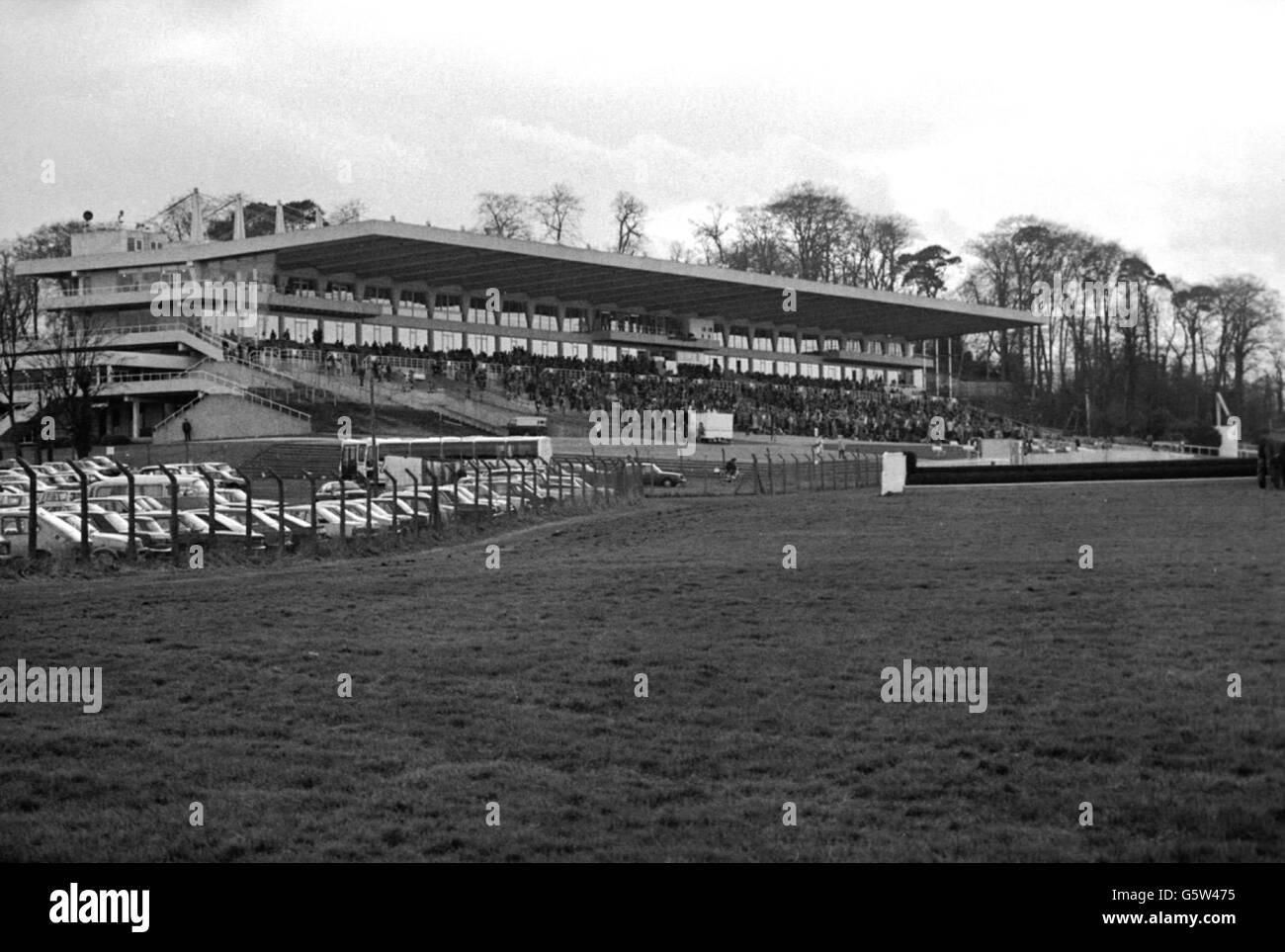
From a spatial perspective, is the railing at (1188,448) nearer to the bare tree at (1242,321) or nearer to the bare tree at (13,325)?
the bare tree at (1242,321)

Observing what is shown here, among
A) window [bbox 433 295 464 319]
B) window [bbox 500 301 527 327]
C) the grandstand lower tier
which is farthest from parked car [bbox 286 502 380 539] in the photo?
window [bbox 500 301 527 327]

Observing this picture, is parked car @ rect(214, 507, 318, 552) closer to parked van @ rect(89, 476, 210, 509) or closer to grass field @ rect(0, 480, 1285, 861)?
parked van @ rect(89, 476, 210, 509)

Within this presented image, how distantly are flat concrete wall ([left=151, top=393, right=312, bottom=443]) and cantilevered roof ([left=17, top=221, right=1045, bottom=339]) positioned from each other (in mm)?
10642

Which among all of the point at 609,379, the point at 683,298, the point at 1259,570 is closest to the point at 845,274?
the point at 683,298

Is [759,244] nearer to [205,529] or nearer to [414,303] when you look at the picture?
[414,303]

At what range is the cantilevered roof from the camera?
84.4 meters

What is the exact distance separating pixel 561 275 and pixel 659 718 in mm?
83678

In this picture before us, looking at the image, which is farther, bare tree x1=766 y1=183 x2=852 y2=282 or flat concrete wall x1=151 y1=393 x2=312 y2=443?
bare tree x1=766 y1=183 x2=852 y2=282

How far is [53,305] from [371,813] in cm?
9642

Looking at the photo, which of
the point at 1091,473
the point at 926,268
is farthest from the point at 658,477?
the point at 926,268

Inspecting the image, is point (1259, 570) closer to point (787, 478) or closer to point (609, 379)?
point (787, 478)

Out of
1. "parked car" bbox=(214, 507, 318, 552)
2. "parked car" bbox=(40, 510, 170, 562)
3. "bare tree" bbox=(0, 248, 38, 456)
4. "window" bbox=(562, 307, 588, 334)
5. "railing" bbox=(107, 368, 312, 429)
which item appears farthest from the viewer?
"window" bbox=(562, 307, 588, 334)

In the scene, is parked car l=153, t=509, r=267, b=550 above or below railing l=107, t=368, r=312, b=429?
below

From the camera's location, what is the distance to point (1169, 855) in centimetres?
837
